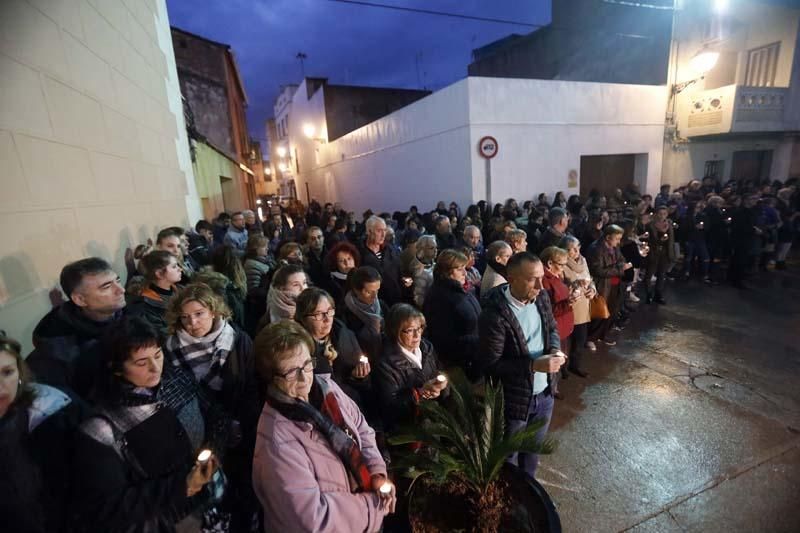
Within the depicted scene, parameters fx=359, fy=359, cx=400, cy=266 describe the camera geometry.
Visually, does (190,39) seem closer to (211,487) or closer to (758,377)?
Result: (211,487)

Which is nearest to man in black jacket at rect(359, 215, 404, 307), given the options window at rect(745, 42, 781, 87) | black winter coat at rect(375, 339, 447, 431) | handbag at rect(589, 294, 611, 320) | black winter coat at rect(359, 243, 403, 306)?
black winter coat at rect(359, 243, 403, 306)

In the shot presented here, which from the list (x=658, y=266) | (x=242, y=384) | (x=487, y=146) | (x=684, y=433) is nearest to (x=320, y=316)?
(x=242, y=384)

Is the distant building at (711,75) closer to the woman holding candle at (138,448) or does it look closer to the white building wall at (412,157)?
the white building wall at (412,157)

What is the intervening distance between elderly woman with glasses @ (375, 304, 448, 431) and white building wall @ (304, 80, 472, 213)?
7.88 meters

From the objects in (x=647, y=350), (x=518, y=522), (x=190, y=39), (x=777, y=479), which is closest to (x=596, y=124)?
(x=647, y=350)

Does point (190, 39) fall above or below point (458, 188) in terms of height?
above

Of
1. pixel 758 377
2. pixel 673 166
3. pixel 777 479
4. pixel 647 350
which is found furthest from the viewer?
pixel 673 166

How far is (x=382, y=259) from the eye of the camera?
467 cm

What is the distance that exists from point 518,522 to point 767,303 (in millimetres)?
6991

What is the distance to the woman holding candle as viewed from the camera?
1.30 metres

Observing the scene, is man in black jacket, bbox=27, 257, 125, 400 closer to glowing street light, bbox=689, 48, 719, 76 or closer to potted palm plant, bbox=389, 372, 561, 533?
potted palm plant, bbox=389, 372, 561, 533

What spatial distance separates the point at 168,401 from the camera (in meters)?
1.61

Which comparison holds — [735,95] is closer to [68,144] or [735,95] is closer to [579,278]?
[579,278]

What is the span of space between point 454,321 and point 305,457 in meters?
1.98
